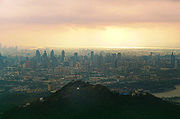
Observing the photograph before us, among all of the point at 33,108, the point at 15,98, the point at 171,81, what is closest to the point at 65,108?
the point at 33,108

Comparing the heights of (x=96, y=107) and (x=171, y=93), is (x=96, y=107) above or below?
above

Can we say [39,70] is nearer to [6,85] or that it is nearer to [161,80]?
[6,85]

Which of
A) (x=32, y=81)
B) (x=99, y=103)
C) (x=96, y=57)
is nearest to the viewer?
(x=99, y=103)

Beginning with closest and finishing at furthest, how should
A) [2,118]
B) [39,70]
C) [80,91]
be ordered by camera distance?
[2,118] → [80,91] → [39,70]

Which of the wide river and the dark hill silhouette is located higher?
the dark hill silhouette

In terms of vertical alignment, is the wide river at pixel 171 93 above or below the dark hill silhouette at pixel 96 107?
below

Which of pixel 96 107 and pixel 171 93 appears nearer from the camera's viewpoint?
pixel 96 107

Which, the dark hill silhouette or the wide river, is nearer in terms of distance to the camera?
the dark hill silhouette

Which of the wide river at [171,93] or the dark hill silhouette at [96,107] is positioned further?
the wide river at [171,93]
